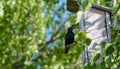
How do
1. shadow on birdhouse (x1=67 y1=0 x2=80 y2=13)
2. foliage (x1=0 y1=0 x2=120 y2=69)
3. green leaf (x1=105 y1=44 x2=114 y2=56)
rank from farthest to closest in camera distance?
1. foliage (x1=0 y1=0 x2=120 y2=69)
2. shadow on birdhouse (x1=67 y1=0 x2=80 y2=13)
3. green leaf (x1=105 y1=44 x2=114 y2=56)

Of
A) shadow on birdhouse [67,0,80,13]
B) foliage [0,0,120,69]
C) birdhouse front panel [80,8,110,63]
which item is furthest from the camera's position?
foliage [0,0,120,69]

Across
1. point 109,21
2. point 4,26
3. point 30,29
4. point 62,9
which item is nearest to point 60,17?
point 62,9

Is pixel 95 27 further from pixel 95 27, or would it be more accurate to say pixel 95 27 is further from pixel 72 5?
pixel 72 5

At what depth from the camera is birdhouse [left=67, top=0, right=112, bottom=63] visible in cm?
192

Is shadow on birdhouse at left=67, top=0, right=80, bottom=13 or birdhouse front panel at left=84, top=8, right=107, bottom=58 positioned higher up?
shadow on birdhouse at left=67, top=0, right=80, bottom=13

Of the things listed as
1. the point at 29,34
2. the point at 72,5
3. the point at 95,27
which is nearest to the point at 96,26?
the point at 95,27

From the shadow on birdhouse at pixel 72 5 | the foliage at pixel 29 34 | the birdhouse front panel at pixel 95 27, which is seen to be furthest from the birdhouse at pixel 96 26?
the foliage at pixel 29 34

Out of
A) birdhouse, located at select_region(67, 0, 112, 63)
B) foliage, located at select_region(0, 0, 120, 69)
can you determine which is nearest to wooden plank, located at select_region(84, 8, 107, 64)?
birdhouse, located at select_region(67, 0, 112, 63)

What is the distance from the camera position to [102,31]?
1.97 meters

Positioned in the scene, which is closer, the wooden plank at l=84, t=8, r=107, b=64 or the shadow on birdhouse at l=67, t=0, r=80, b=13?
the wooden plank at l=84, t=8, r=107, b=64

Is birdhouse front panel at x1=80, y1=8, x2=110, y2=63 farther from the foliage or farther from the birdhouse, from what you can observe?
the foliage

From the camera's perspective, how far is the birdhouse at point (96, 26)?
75.5 inches

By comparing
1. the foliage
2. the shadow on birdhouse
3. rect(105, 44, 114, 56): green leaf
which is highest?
the shadow on birdhouse

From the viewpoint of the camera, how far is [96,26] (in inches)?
77.6
